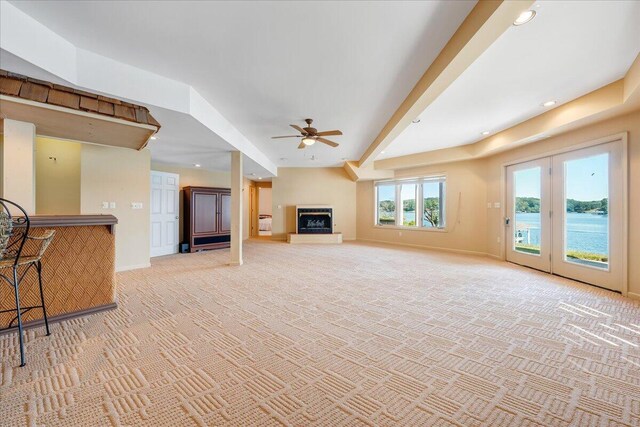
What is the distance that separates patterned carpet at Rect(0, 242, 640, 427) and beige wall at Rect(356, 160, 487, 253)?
309cm

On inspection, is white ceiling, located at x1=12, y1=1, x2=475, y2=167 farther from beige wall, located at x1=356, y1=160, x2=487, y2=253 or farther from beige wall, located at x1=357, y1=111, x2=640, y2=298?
beige wall, located at x1=356, y1=160, x2=487, y2=253

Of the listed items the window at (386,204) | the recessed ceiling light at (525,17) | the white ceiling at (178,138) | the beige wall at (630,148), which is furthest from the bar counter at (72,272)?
the window at (386,204)

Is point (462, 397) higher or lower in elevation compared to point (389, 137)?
lower

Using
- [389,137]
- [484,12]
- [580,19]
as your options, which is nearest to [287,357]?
[484,12]

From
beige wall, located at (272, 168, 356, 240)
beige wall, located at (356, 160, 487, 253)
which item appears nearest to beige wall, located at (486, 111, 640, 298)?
beige wall, located at (356, 160, 487, 253)

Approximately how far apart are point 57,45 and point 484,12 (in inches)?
140

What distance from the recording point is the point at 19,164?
3104 millimetres

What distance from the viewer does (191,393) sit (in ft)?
5.35

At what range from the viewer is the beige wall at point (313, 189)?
959 centimetres

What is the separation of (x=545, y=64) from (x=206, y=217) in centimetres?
761

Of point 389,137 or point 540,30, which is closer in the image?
point 540,30

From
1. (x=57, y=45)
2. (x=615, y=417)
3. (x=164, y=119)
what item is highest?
(x=57, y=45)

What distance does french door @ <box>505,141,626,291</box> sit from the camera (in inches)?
146

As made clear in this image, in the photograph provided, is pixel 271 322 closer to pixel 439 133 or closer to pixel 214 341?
pixel 214 341
